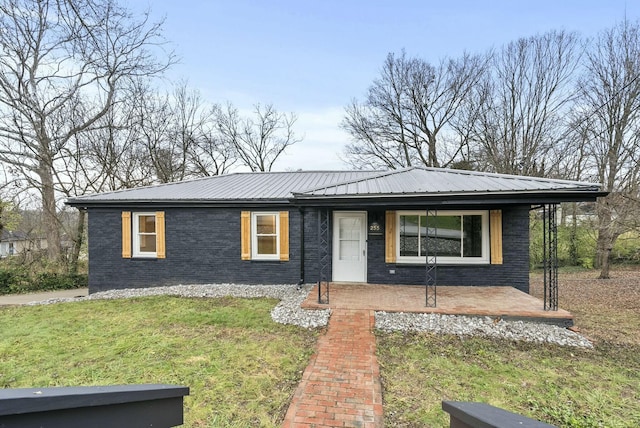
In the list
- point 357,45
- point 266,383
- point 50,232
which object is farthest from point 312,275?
point 50,232

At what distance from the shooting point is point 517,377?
13.4 ft

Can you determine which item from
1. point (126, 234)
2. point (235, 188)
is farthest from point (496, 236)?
point (126, 234)

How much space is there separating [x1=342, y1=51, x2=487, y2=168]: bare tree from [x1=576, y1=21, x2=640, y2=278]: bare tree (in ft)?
19.6

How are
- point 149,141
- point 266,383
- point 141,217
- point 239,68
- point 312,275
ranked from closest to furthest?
1. point 266,383
2. point 312,275
3. point 141,217
4. point 239,68
5. point 149,141

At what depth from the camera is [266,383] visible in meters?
3.88

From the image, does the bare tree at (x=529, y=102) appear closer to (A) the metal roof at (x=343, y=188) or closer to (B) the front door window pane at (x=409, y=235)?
(A) the metal roof at (x=343, y=188)

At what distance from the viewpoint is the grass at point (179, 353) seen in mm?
3571

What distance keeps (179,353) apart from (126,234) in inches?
260

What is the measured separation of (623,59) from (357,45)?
11.3m

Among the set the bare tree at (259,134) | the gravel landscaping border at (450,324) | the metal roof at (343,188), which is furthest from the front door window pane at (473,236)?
the bare tree at (259,134)

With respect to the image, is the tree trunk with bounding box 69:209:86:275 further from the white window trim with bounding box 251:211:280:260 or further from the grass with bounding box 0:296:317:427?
the white window trim with bounding box 251:211:280:260

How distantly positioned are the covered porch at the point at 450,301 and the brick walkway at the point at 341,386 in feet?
4.69

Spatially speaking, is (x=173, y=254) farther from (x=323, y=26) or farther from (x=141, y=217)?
(x=323, y=26)

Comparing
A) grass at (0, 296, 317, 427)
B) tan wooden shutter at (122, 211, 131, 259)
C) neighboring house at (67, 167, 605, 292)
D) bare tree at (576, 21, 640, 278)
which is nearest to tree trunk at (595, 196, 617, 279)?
bare tree at (576, 21, 640, 278)
